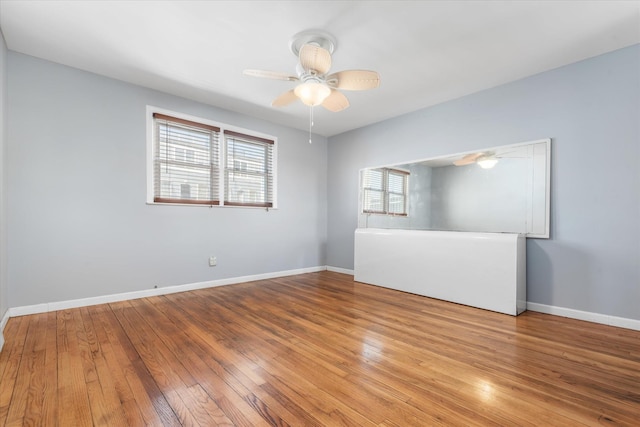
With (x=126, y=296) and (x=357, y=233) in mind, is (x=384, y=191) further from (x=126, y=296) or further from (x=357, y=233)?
(x=126, y=296)

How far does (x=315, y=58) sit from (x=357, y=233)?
2.96 metres

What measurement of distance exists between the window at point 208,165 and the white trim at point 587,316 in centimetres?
386

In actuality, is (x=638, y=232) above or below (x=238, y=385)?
above

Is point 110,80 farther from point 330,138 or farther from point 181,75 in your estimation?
point 330,138

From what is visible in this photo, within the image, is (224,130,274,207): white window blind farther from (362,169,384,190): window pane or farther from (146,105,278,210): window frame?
(362,169,384,190): window pane

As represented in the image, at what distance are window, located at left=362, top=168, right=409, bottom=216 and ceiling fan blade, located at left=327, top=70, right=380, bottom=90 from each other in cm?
210

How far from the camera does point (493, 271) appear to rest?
3111mm

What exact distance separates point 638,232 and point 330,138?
4427 mm

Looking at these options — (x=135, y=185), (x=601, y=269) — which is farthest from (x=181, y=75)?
(x=601, y=269)

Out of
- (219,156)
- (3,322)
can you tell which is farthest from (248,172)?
(3,322)

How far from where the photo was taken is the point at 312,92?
104 inches

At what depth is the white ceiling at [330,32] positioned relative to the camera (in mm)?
2203

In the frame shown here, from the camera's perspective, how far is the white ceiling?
2.20 metres

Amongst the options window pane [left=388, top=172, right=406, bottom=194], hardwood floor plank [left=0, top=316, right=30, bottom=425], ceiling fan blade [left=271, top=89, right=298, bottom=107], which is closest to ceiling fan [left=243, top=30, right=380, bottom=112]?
ceiling fan blade [left=271, top=89, right=298, bottom=107]
